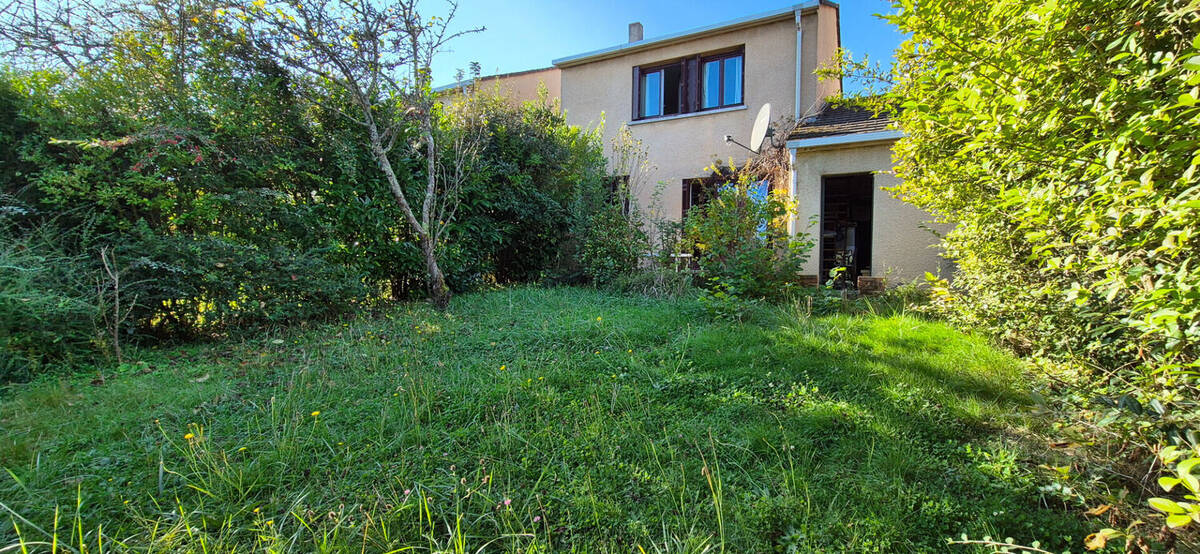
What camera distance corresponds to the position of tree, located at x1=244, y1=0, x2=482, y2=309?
186 inches

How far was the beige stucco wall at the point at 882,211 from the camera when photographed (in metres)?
6.36

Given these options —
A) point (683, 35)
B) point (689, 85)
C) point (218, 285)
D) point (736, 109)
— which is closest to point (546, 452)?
point (218, 285)

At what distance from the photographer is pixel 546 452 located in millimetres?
2115

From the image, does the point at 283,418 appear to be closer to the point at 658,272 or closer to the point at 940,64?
the point at 940,64

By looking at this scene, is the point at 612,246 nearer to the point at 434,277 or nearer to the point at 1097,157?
the point at 434,277

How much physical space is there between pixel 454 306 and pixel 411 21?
320 centimetres

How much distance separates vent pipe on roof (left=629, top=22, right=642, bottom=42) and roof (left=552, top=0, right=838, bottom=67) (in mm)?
741

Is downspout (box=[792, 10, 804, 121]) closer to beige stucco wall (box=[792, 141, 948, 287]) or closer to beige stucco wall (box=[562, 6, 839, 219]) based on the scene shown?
beige stucco wall (box=[562, 6, 839, 219])

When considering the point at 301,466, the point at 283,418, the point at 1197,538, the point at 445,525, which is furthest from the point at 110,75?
the point at 1197,538

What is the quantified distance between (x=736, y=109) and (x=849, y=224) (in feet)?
10.5

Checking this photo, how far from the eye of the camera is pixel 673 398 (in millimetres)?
2693

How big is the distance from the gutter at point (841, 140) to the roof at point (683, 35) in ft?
9.83

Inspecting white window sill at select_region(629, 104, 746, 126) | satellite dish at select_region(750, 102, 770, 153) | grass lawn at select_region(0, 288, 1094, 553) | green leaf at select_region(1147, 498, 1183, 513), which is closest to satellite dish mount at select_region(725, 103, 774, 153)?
satellite dish at select_region(750, 102, 770, 153)

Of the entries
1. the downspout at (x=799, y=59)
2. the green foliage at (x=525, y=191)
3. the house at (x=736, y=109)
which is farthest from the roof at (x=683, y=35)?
the green foliage at (x=525, y=191)
